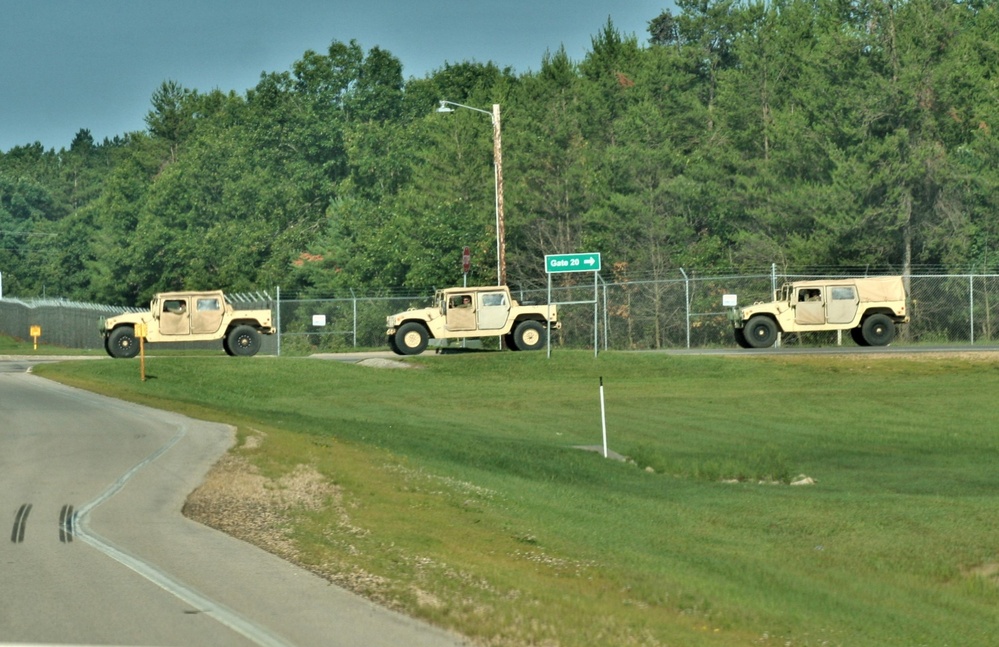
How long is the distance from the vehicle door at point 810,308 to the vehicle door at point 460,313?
30.0 ft

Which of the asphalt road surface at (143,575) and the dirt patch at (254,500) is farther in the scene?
the dirt patch at (254,500)

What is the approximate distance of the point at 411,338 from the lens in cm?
4088

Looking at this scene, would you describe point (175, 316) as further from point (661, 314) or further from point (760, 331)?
point (661, 314)

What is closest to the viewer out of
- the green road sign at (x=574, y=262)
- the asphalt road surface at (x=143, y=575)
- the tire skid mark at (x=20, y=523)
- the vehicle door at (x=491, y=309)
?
the asphalt road surface at (x=143, y=575)

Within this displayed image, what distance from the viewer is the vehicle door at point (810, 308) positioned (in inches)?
1574

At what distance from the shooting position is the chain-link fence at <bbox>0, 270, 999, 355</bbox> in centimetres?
4588

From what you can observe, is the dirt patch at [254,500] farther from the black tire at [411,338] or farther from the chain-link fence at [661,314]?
the chain-link fence at [661,314]

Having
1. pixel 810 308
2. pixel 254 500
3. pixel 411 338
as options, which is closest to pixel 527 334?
pixel 411 338

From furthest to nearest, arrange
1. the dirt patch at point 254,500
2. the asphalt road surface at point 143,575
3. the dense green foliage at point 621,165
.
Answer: the dense green foliage at point 621,165
the dirt patch at point 254,500
the asphalt road surface at point 143,575

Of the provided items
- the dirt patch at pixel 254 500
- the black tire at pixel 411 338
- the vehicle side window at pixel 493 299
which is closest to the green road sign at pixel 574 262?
the vehicle side window at pixel 493 299

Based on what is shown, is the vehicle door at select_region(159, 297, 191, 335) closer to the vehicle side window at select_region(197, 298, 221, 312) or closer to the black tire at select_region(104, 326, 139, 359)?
the vehicle side window at select_region(197, 298, 221, 312)

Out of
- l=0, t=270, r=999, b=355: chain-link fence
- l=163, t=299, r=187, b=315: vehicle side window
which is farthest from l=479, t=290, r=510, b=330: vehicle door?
l=163, t=299, r=187, b=315: vehicle side window

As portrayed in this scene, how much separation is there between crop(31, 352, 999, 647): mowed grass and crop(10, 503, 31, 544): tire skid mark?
2167mm

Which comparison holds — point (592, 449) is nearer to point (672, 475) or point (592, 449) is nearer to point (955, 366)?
point (672, 475)
